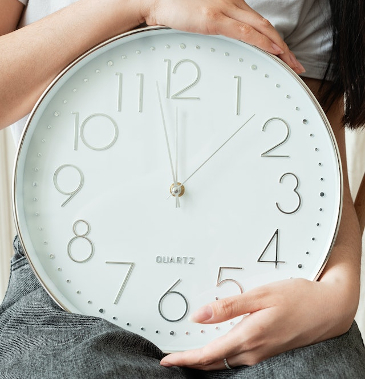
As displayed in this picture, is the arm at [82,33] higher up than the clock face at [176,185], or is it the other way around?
the arm at [82,33]

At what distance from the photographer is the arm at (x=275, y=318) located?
0.72 m

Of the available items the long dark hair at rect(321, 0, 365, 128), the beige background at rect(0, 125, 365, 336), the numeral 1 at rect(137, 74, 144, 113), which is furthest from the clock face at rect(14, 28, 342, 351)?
the beige background at rect(0, 125, 365, 336)

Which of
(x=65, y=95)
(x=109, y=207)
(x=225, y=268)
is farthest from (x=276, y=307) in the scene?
(x=65, y=95)

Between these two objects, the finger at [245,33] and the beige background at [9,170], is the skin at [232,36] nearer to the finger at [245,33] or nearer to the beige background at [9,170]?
the finger at [245,33]

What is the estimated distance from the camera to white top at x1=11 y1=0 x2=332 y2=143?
2.97ft

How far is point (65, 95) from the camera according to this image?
78 cm

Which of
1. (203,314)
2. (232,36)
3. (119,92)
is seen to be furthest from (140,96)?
(203,314)

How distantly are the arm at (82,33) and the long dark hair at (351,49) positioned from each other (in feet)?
0.45

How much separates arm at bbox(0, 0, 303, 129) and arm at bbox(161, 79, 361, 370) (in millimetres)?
297

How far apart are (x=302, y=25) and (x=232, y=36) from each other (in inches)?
8.9

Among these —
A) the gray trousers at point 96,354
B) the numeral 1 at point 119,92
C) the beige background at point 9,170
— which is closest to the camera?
the gray trousers at point 96,354

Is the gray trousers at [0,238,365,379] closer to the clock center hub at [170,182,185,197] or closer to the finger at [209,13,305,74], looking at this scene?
the clock center hub at [170,182,185,197]

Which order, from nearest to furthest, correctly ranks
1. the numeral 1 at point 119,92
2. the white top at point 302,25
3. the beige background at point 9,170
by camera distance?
the numeral 1 at point 119,92 < the white top at point 302,25 < the beige background at point 9,170

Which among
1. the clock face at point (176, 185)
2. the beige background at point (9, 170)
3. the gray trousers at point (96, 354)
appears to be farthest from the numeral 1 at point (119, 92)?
the beige background at point (9, 170)
